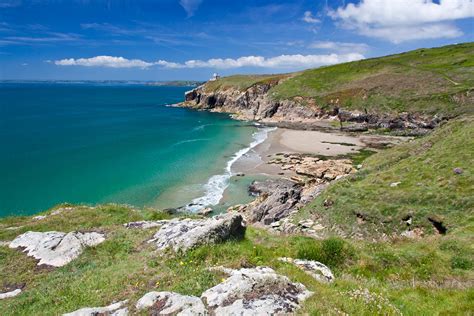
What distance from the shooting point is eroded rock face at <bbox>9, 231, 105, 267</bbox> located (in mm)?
14594

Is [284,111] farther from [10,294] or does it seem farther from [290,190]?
[10,294]

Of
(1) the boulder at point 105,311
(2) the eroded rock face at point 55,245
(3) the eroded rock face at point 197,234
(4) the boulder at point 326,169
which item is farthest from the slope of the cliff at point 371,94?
(1) the boulder at point 105,311

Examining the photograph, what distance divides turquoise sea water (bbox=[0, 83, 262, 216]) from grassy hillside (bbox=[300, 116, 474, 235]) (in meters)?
22.0

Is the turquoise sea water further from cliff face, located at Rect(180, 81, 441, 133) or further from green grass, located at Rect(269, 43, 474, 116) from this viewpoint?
green grass, located at Rect(269, 43, 474, 116)

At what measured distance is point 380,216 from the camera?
23562 millimetres

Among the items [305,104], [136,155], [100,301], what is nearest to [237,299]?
[100,301]

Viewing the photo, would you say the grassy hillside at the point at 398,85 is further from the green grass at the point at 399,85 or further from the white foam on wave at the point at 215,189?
the white foam on wave at the point at 215,189

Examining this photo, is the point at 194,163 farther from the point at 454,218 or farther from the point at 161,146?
the point at 454,218

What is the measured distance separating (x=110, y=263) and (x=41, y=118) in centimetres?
13812

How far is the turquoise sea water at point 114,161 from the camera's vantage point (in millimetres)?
47281

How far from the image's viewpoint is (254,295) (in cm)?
869

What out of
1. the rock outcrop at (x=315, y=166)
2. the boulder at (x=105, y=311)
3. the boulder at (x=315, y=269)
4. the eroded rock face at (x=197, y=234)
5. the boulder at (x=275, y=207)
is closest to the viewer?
the boulder at (x=105, y=311)

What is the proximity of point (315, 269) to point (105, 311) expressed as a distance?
7.06 meters

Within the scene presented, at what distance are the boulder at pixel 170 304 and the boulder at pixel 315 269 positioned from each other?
4.20 m
